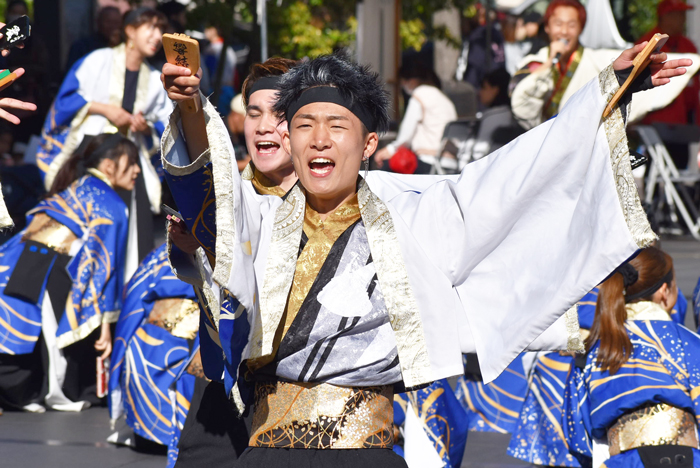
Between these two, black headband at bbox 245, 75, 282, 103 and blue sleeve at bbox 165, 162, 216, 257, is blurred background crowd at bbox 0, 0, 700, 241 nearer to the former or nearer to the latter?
black headband at bbox 245, 75, 282, 103

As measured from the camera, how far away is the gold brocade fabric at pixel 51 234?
210 inches

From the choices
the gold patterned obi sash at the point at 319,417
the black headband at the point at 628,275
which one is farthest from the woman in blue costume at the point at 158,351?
the gold patterned obi sash at the point at 319,417

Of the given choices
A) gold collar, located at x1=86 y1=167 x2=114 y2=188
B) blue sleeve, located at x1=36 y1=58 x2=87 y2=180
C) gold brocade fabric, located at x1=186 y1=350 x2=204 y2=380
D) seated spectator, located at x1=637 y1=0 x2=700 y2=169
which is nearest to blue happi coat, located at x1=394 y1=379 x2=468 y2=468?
gold brocade fabric, located at x1=186 y1=350 x2=204 y2=380

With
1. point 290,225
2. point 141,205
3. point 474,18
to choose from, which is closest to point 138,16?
point 141,205

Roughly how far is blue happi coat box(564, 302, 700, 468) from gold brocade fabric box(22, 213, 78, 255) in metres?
2.94

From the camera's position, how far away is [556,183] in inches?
91.5

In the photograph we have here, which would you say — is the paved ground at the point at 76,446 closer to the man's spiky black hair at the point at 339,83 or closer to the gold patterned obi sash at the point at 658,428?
the gold patterned obi sash at the point at 658,428

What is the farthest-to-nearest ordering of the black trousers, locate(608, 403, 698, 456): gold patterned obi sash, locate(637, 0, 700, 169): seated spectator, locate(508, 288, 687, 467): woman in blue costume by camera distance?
1. locate(637, 0, 700, 169): seated spectator
2. locate(508, 288, 687, 467): woman in blue costume
3. locate(608, 403, 698, 456): gold patterned obi sash
4. the black trousers

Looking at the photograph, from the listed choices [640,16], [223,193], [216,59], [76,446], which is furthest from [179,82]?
[640,16]

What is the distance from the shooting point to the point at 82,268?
5.26 meters

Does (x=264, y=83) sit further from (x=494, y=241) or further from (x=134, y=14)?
(x=134, y=14)

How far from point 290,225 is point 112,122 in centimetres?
436

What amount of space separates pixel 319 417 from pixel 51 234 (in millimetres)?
3441

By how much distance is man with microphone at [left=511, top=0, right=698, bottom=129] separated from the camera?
5559 mm
